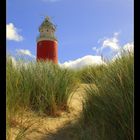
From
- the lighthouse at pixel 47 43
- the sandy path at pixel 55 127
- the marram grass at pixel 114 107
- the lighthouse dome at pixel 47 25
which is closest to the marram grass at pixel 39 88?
the sandy path at pixel 55 127

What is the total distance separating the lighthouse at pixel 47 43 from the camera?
523 inches

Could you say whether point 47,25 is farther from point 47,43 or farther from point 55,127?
point 55,127

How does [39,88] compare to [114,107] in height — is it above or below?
above

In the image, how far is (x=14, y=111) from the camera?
371cm

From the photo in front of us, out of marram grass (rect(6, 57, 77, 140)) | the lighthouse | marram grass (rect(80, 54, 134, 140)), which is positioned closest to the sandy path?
marram grass (rect(6, 57, 77, 140))

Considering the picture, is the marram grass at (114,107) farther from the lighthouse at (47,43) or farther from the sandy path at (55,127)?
the lighthouse at (47,43)

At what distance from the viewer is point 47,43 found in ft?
45.2

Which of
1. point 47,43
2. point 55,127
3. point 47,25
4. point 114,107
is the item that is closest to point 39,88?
point 55,127

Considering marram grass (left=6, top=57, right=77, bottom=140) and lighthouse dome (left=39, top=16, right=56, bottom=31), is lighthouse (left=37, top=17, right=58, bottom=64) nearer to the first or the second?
lighthouse dome (left=39, top=16, right=56, bottom=31)

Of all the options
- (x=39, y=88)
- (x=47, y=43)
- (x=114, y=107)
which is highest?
(x=47, y=43)
